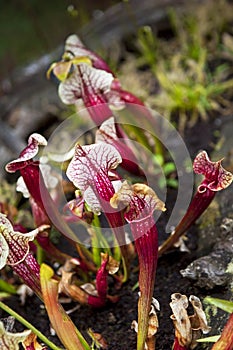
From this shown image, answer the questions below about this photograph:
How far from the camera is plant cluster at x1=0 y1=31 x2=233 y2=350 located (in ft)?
3.28

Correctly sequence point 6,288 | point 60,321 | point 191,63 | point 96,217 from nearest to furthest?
point 60,321
point 96,217
point 6,288
point 191,63

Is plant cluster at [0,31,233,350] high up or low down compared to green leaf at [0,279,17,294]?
up

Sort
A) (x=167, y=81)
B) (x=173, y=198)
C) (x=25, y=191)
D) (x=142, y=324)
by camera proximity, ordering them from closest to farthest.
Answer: (x=142, y=324) → (x=25, y=191) → (x=173, y=198) → (x=167, y=81)

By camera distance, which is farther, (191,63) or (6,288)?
(191,63)

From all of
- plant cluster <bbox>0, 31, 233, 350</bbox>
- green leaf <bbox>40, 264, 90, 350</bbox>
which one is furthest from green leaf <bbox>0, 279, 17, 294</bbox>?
green leaf <bbox>40, 264, 90, 350</bbox>

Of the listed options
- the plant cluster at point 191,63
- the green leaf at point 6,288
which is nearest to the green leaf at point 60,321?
the green leaf at point 6,288

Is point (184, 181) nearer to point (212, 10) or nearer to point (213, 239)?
point (213, 239)

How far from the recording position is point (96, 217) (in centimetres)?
127

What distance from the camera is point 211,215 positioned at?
149 cm

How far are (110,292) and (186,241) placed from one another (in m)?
0.25

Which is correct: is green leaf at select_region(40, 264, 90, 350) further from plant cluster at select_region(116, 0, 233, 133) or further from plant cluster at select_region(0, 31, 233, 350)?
plant cluster at select_region(116, 0, 233, 133)

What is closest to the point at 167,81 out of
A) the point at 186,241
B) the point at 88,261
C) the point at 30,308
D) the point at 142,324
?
the point at 186,241

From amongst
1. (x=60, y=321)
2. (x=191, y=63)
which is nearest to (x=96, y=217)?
(x=60, y=321)

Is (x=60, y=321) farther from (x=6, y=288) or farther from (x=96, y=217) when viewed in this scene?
(x=6, y=288)
